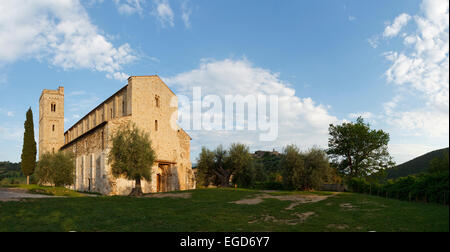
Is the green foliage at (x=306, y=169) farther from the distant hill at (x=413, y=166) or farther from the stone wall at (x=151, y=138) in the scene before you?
the distant hill at (x=413, y=166)

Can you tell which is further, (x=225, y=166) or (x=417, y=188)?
(x=225, y=166)

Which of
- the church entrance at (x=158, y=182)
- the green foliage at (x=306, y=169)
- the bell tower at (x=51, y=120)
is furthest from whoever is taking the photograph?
the bell tower at (x=51, y=120)

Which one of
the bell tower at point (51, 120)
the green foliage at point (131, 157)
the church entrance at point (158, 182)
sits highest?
the bell tower at point (51, 120)

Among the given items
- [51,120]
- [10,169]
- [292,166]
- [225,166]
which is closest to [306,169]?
[292,166]

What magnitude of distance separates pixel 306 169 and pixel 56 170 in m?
32.2

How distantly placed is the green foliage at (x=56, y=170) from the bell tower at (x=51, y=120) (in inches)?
950

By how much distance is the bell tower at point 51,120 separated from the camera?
2402 inches

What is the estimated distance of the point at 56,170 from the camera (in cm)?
3806

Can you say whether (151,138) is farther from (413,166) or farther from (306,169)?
(413,166)

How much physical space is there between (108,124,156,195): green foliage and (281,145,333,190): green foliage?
15288 mm

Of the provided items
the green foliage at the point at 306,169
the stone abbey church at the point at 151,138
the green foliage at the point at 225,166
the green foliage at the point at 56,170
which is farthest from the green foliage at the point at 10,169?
the green foliage at the point at 306,169

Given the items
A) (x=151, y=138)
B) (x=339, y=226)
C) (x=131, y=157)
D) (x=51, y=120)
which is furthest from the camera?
(x=51, y=120)
